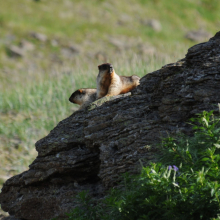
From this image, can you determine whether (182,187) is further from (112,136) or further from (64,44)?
(64,44)

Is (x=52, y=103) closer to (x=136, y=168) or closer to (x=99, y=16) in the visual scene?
(x=136, y=168)

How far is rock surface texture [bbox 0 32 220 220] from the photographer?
3975mm

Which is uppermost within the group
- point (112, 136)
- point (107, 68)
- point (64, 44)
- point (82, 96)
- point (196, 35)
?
point (64, 44)

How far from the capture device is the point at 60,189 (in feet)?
15.6

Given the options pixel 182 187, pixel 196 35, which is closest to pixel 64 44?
pixel 196 35

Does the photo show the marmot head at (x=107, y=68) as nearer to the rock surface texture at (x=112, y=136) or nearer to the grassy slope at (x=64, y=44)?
the rock surface texture at (x=112, y=136)

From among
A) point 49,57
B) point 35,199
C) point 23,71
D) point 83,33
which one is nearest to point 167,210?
point 35,199

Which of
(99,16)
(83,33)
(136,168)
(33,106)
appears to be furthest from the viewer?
(99,16)

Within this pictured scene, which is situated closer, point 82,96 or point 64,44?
point 82,96

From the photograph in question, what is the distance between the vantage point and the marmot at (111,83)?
20.4ft

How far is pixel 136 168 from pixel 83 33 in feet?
63.4

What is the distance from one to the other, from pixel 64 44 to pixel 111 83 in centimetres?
1529

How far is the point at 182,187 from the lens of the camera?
2861mm

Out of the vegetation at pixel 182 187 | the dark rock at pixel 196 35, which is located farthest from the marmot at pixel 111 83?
the dark rock at pixel 196 35
